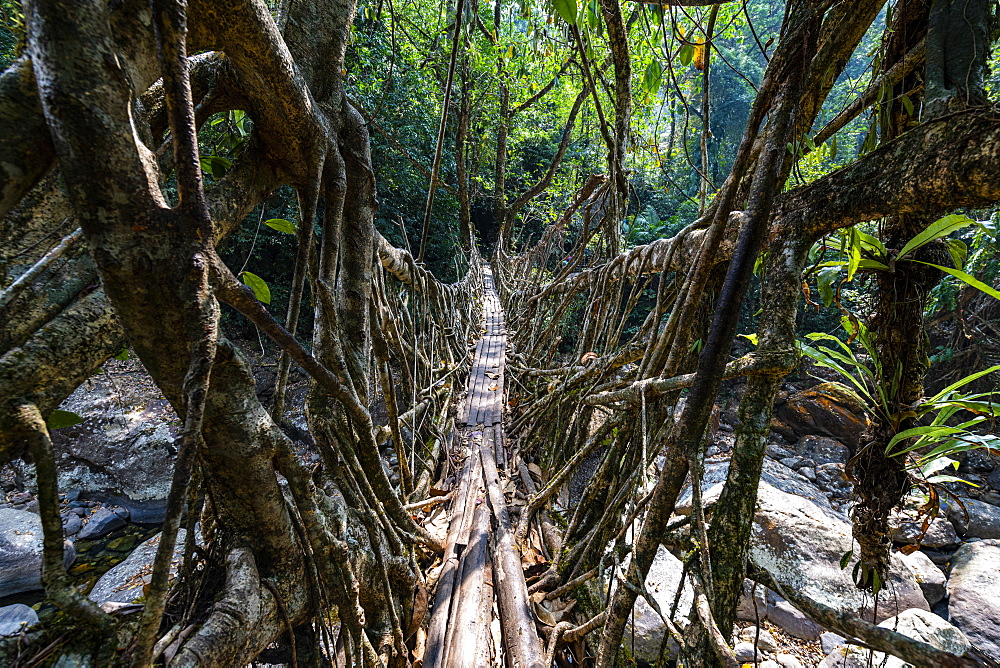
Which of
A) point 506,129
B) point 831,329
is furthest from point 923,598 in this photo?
point 506,129

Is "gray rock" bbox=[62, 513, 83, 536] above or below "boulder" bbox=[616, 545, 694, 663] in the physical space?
below

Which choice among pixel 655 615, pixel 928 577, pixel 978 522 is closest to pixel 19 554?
pixel 655 615

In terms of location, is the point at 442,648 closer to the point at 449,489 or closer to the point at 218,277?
the point at 449,489

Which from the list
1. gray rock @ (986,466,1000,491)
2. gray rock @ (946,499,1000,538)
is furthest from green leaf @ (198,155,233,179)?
gray rock @ (986,466,1000,491)

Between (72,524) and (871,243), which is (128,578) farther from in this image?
(871,243)

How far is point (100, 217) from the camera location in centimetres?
50

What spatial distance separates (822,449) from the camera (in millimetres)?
5887

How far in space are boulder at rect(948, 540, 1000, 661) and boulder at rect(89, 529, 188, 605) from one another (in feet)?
18.4

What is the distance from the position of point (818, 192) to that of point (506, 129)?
7962 mm

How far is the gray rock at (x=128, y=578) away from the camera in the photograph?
2801mm

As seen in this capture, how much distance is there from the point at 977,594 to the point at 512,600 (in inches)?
159

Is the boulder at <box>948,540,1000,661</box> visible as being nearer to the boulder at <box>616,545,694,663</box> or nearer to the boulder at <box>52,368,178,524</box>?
the boulder at <box>616,545,694,663</box>

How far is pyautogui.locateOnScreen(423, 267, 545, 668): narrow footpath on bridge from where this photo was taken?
127 cm

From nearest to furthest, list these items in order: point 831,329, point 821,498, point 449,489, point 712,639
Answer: point 712,639
point 449,489
point 821,498
point 831,329
